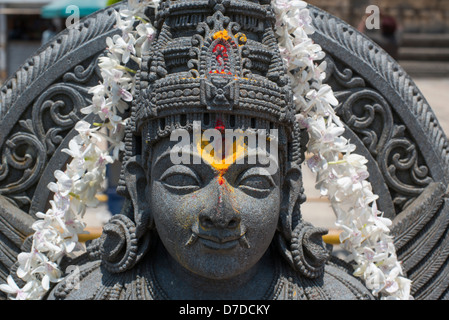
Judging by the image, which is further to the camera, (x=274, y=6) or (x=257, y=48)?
(x=274, y=6)

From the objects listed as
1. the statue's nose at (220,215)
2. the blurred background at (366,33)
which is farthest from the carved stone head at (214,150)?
the blurred background at (366,33)

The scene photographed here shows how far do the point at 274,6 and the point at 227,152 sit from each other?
797 mm

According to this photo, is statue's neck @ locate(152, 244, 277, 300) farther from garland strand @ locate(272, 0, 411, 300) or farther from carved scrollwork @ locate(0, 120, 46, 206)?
carved scrollwork @ locate(0, 120, 46, 206)

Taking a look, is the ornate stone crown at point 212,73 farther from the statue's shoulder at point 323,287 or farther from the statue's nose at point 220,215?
the statue's shoulder at point 323,287

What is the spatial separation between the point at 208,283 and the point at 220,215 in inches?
16.6

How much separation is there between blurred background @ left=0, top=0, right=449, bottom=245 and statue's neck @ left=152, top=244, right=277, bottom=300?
10.7 feet

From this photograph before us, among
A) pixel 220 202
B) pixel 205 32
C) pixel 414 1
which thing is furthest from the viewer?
pixel 414 1

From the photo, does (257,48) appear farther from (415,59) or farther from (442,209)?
(415,59)

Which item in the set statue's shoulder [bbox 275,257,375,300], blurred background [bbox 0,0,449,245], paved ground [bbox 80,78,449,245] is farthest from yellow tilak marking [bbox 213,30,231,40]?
blurred background [bbox 0,0,449,245]

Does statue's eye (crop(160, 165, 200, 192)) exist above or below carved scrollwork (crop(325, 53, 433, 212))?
below

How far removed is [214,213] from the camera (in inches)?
102

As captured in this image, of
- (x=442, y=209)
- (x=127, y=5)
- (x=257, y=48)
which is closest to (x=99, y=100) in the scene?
(x=127, y=5)

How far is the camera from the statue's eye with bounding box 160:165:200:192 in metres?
2.69

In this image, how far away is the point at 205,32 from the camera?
9.08 feet
